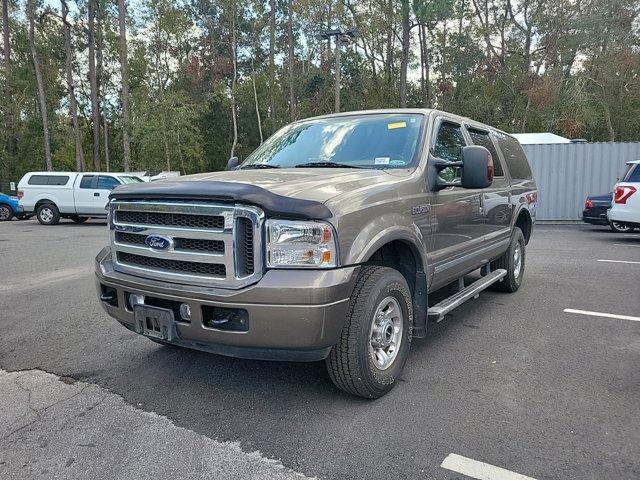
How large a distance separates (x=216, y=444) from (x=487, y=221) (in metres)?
3.51

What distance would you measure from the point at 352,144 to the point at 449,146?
90 cm

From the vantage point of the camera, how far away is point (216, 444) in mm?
2719

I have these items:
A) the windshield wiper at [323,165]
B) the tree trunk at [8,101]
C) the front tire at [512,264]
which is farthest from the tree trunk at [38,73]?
the windshield wiper at [323,165]

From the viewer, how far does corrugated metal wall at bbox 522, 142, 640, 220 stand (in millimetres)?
15805

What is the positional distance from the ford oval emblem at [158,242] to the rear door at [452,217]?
6.50 feet

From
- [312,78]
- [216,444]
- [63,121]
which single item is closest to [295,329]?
[216,444]

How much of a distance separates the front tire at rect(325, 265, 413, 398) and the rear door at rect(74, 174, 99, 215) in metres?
16.0

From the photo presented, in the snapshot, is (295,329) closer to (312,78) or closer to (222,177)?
(222,177)

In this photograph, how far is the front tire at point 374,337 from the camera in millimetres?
2945

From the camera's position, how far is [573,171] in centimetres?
1622

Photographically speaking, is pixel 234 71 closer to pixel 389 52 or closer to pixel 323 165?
pixel 389 52

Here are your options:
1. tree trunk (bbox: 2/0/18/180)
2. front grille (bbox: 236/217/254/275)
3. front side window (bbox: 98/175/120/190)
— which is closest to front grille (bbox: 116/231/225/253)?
front grille (bbox: 236/217/254/275)

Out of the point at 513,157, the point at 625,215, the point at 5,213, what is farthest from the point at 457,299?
the point at 5,213

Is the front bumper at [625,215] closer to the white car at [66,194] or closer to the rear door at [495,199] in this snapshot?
the rear door at [495,199]
